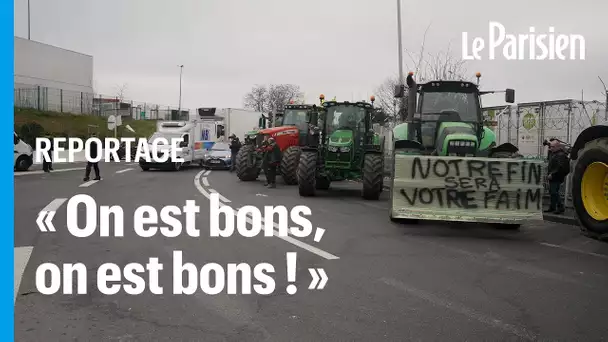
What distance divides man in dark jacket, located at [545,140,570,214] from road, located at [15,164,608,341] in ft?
6.67

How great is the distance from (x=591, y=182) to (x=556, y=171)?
351 cm

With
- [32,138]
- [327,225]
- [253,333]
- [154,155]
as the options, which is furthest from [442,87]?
[32,138]

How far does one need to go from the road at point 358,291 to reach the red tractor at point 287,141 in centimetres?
881

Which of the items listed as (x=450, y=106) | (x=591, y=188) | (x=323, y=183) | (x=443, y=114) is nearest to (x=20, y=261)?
(x=443, y=114)

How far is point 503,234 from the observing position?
35.7 ft

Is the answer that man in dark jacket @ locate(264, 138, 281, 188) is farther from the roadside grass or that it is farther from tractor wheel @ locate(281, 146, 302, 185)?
the roadside grass

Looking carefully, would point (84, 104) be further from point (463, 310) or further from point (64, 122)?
point (463, 310)

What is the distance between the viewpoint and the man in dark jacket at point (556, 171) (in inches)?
521

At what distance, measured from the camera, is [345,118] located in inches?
690

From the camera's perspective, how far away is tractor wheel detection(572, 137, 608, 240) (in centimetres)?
948

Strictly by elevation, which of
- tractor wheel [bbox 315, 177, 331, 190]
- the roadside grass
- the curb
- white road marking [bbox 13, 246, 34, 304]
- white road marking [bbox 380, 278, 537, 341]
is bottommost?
white road marking [bbox 380, 278, 537, 341]

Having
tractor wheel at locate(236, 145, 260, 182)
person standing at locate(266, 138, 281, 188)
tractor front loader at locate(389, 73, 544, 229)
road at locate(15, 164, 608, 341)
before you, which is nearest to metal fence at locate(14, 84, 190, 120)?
tractor wheel at locate(236, 145, 260, 182)

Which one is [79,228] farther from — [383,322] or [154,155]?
[154,155]

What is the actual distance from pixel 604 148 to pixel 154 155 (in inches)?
958
